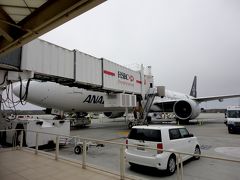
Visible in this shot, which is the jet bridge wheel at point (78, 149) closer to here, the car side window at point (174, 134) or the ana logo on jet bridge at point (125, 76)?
the car side window at point (174, 134)

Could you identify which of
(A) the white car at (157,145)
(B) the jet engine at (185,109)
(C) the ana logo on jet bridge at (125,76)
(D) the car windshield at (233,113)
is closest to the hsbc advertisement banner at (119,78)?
(C) the ana logo on jet bridge at (125,76)

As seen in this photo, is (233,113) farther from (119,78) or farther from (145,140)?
(145,140)

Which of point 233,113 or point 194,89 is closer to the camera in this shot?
point 233,113

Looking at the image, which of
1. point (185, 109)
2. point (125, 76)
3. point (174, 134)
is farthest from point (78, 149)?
point (185, 109)

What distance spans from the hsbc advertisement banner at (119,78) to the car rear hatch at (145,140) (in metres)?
7.27

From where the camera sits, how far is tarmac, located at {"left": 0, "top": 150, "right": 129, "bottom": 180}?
543 cm

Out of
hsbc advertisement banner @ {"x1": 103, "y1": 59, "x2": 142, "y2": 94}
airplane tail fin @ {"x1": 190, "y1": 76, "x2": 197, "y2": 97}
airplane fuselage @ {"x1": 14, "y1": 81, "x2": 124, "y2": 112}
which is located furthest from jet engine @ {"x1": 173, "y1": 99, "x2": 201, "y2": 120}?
airplane tail fin @ {"x1": 190, "y1": 76, "x2": 197, "y2": 97}

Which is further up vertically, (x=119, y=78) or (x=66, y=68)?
(x=119, y=78)

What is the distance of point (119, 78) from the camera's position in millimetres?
16250

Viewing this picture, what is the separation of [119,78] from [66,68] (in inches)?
238

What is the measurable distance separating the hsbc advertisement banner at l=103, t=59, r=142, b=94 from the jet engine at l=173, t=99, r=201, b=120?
7.31m

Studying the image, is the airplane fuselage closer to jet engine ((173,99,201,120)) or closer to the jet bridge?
the jet bridge

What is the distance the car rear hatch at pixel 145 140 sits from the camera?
648 centimetres

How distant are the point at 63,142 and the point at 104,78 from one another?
17.4ft
